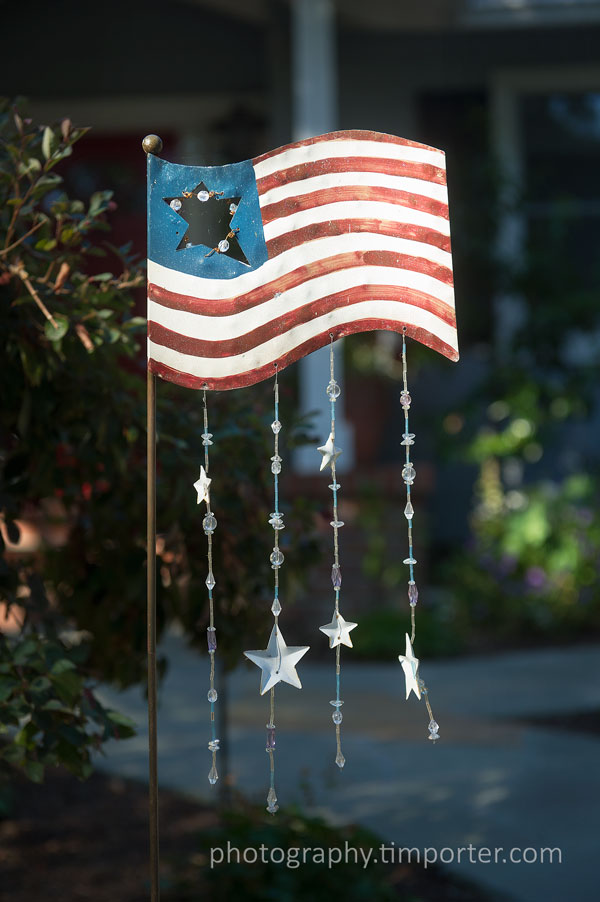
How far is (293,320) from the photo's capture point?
2.13 m

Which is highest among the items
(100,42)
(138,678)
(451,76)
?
(100,42)

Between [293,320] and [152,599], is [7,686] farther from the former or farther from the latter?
[293,320]

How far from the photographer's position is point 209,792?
4.27 metres

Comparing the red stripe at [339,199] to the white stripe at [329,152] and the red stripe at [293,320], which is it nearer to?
the white stripe at [329,152]

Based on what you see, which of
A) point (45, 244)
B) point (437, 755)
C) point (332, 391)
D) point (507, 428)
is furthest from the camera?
point (507, 428)

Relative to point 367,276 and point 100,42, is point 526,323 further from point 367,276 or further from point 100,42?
point 367,276

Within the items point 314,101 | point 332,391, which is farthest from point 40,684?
point 314,101

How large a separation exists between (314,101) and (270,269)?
546cm

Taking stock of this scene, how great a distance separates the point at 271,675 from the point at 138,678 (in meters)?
0.88

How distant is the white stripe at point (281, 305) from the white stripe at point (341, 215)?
10 cm

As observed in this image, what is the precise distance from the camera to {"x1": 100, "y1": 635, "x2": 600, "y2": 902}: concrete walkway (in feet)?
11.9

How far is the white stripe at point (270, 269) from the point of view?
2131mm

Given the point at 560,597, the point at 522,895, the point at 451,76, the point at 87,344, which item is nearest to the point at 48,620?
the point at 87,344

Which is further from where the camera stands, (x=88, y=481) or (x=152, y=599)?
(x=88, y=481)
